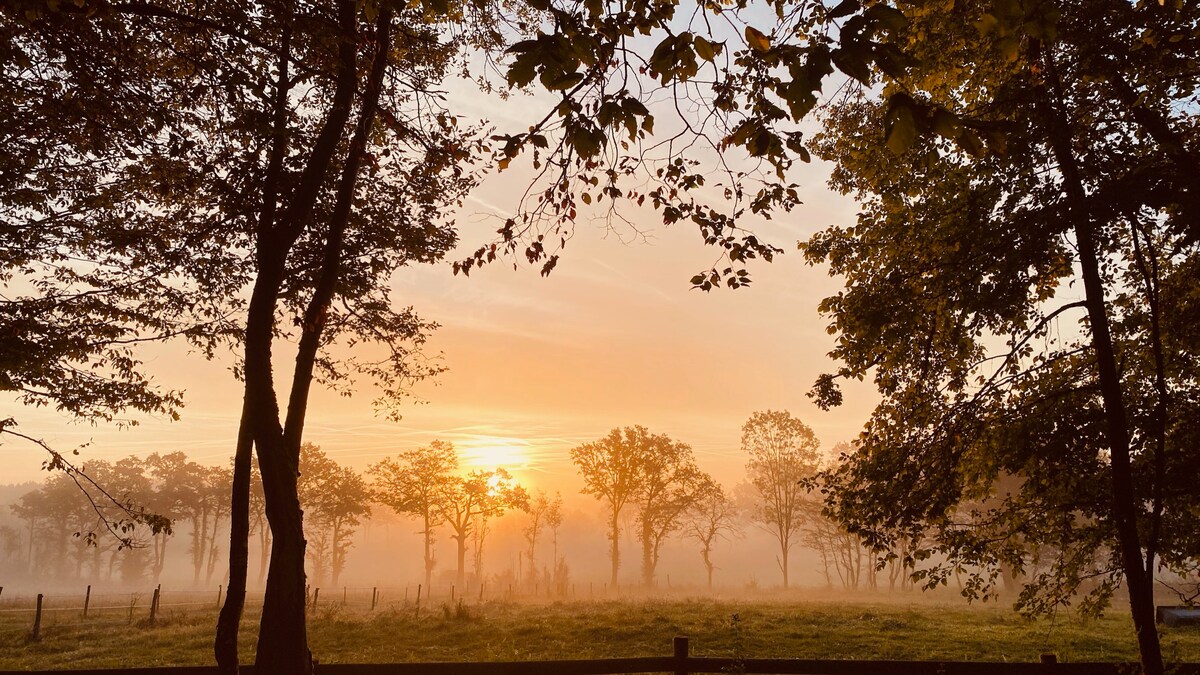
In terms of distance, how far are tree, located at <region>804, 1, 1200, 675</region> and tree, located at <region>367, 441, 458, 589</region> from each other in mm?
57220

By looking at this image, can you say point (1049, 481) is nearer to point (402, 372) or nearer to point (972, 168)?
point (972, 168)

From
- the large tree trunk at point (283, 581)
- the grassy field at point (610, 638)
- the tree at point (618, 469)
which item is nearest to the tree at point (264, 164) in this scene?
the large tree trunk at point (283, 581)

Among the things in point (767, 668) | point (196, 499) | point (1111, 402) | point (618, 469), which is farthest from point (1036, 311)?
point (196, 499)

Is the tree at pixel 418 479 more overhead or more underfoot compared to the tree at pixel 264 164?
more underfoot

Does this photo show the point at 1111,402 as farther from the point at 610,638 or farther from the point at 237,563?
the point at 610,638

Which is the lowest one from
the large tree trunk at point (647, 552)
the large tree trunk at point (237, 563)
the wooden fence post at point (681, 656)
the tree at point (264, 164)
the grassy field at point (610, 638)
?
the large tree trunk at point (647, 552)

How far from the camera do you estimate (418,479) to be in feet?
199

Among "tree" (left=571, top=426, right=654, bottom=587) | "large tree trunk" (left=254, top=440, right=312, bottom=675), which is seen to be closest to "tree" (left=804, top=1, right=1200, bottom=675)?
"large tree trunk" (left=254, top=440, right=312, bottom=675)

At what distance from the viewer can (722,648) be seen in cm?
1744

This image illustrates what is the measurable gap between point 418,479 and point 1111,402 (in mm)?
60353

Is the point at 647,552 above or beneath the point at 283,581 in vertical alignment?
beneath

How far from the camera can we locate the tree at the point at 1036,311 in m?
7.16

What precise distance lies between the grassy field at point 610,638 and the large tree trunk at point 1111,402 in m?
9.03

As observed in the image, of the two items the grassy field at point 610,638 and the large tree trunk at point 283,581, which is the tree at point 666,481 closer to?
the grassy field at point 610,638
